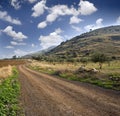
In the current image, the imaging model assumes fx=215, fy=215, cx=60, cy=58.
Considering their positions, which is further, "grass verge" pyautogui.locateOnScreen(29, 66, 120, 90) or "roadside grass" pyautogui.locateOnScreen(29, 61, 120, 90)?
"roadside grass" pyautogui.locateOnScreen(29, 61, 120, 90)

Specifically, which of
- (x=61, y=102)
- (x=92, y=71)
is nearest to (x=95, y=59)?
(x=92, y=71)

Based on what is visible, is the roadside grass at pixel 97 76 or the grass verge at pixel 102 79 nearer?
the grass verge at pixel 102 79

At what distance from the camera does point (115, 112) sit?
12820 mm

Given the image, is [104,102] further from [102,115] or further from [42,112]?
[42,112]

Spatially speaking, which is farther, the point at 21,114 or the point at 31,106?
the point at 31,106

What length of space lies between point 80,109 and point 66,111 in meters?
1.02

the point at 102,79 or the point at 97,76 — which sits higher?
the point at 97,76

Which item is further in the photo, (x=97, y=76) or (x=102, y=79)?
(x=97, y=76)

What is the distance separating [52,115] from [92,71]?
91.6 feet

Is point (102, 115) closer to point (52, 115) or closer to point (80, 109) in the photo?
point (80, 109)

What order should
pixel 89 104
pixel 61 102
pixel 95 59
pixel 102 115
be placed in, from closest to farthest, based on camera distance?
pixel 102 115, pixel 89 104, pixel 61 102, pixel 95 59

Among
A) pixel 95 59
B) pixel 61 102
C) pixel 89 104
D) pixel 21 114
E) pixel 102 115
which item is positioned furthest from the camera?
pixel 95 59

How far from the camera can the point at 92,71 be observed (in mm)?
40062

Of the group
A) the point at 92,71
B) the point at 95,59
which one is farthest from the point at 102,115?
the point at 95,59
